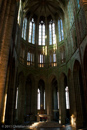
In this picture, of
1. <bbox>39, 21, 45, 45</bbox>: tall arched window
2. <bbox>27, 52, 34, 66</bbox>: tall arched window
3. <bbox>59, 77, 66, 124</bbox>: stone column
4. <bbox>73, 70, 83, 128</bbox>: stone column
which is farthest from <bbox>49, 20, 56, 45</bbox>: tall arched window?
<bbox>73, 70, 83, 128</bbox>: stone column

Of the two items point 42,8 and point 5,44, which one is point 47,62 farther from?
point 5,44

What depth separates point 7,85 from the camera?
40.3ft

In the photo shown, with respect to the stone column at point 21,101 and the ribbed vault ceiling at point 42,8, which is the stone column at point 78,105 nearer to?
the stone column at point 21,101

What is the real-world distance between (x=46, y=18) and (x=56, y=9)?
2.83 m

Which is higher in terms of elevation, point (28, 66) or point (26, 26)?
point (26, 26)

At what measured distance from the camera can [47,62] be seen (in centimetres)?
2198

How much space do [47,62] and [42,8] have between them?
36.3 ft

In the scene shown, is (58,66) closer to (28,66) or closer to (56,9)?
(28,66)

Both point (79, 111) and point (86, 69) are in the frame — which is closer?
point (86, 69)

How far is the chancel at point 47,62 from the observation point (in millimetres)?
14297

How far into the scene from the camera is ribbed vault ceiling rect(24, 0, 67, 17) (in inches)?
884

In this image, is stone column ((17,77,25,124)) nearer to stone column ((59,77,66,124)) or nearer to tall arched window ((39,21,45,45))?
stone column ((59,77,66,124))

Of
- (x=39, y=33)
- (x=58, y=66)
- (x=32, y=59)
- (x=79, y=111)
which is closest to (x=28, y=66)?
(x=32, y=59)

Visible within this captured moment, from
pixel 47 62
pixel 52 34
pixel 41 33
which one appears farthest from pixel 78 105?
pixel 41 33
